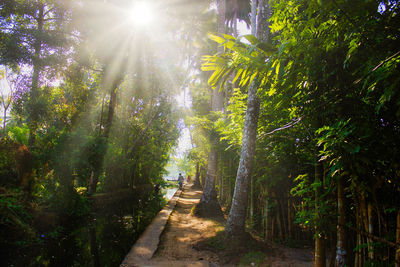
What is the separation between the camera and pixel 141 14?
1158cm

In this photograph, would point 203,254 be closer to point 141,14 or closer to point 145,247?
point 145,247

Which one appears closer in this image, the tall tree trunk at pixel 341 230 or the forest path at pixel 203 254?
the tall tree trunk at pixel 341 230

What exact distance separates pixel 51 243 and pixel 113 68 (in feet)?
27.2

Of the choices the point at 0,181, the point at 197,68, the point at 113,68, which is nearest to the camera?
the point at 0,181

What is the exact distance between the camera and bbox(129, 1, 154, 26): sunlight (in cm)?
1121

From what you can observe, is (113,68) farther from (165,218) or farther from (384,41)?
(384,41)

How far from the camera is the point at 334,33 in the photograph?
1.95m

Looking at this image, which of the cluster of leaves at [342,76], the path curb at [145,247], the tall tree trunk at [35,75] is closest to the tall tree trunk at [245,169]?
the path curb at [145,247]

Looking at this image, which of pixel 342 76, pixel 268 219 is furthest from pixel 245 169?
pixel 342 76

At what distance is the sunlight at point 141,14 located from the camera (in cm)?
1121

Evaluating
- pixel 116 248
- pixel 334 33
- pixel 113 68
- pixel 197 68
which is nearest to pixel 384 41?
pixel 334 33

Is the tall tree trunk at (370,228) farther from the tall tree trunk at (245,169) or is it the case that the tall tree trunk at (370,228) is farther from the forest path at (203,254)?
the tall tree trunk at (245,169)

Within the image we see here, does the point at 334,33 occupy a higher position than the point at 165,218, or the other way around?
the point at 334,33

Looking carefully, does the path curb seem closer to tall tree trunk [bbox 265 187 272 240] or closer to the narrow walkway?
the narrow walkway
